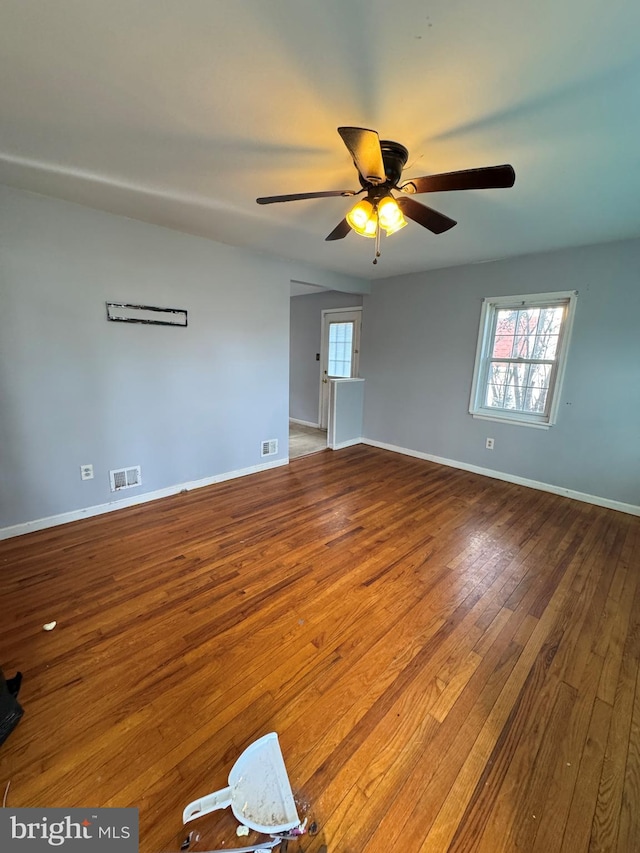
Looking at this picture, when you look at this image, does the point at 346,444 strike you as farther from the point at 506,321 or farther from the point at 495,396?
the point at 506,321

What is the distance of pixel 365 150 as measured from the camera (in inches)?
Result: 52.0

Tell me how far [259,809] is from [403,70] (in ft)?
8.47

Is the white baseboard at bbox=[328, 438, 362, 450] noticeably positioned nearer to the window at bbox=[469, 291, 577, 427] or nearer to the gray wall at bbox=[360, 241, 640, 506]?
the gray wall at bbox=[360, 241, 640, 506]

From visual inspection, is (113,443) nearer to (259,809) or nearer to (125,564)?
(125,564)

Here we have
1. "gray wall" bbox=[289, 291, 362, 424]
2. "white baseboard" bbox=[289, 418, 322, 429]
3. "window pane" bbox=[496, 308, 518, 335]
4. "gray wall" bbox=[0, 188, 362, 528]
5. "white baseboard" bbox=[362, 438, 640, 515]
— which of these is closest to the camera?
"gray wall" bbox=[0, 188, 362, 528]

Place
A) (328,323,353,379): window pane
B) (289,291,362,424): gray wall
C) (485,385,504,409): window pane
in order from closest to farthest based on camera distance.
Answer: (485,385,504,409): window pane, (328,323,353,379): window pane, (289,291,362,424): gray wall

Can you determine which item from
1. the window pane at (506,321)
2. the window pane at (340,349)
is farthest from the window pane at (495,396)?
the window pane at (340,349)

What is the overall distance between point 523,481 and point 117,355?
428 centimetres

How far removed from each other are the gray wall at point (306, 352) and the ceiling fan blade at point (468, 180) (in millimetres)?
4269

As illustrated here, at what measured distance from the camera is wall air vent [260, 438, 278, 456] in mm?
4027

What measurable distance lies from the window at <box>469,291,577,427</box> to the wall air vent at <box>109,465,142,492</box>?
375 centimetres

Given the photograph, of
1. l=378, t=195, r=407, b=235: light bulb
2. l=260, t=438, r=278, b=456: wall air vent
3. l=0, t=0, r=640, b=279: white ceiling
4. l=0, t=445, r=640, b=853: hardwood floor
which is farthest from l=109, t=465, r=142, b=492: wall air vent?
l=378, t=195, r=407, b=235: light bulb

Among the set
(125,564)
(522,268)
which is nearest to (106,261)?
(125,564)

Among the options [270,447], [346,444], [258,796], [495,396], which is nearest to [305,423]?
[346,444]
